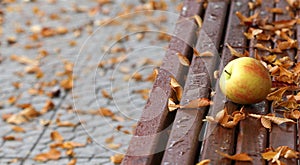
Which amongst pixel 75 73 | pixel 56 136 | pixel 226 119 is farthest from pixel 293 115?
pixel 75 73

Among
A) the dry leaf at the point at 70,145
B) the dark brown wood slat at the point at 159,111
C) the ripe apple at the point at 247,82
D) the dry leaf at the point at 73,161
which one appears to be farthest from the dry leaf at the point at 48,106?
the ripe apple at the point at 247,82

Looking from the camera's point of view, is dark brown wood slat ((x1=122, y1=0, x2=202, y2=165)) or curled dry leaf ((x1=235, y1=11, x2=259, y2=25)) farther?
curled dry leaf ((x1=235, y1=11, x2=259, y2=25))

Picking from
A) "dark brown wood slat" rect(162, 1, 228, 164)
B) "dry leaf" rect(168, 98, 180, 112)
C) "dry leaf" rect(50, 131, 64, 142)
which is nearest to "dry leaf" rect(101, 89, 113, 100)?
"dry leaf" rect(50, 131, 64, 142)

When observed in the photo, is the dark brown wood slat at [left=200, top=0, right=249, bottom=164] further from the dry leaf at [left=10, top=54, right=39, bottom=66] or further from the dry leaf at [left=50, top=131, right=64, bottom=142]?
the dry leaf at [left=10, top=54, right=39, bottom=66]

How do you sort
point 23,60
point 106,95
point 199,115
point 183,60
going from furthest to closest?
1. point 23,60
2. point 106,95
3. point 183,60
4. point 199,115

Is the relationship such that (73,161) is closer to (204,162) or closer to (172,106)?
(172,106)

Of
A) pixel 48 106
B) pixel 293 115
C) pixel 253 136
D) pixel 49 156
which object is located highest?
pixel 48 106

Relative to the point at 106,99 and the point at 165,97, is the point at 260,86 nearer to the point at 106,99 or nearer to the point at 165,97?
the point at 165,97

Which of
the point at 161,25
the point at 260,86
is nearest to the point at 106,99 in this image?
the point at 161,25
